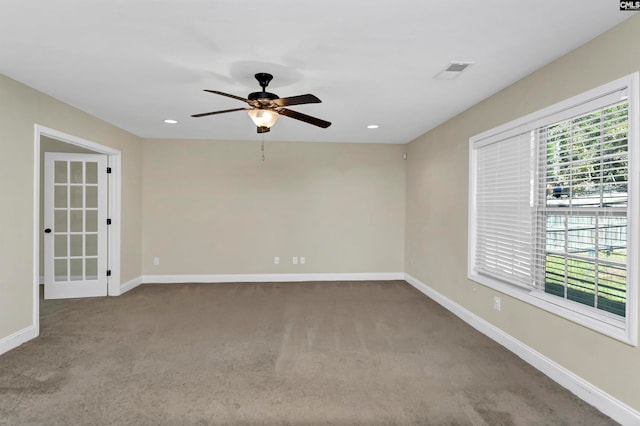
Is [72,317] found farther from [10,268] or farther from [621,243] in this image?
[621,243]

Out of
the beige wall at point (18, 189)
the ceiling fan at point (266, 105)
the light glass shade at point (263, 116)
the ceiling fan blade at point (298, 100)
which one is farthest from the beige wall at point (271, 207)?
the ceiling fan blade at point (298, 100)

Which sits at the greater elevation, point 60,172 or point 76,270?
point 60,172

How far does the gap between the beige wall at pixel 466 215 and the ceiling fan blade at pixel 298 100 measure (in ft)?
6.42

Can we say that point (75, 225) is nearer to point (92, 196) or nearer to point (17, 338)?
point (92, 196)

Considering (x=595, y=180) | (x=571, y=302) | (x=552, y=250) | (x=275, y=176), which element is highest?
(x=275, y=176)

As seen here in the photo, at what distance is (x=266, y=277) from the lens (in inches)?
235

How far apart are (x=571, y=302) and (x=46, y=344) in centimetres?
479

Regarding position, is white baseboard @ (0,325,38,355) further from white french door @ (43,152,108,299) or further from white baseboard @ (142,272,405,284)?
white baseboard @ (142,272,405,284)

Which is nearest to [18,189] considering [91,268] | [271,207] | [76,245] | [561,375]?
[76,245]

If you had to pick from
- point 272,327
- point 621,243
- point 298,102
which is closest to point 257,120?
point 298,102

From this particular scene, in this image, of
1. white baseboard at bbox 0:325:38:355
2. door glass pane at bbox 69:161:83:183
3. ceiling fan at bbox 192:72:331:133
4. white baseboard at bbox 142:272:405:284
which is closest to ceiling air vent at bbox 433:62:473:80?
ceiling fan at bbox 192:72:331:133

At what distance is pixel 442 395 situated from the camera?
7.94ft

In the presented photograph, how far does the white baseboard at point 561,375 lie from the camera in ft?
6.89

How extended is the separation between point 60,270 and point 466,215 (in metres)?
5.75
